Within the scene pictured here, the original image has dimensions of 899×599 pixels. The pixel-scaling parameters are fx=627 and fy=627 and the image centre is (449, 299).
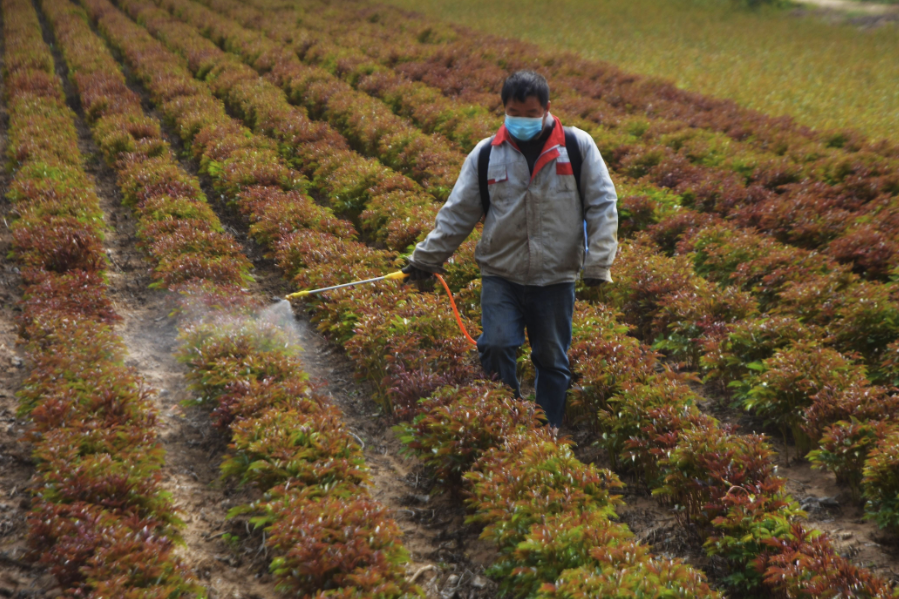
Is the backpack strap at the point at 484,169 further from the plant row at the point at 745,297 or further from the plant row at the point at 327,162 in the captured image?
the plant row at the point at 327,162

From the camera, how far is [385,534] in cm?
309

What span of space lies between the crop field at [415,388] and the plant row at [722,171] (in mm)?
50

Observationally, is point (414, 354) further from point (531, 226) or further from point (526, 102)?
point (526, 102)

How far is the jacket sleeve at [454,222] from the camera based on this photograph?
3967 millimetres

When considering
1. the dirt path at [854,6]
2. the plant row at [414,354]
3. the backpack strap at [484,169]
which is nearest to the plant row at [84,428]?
the plant row at [414,354]

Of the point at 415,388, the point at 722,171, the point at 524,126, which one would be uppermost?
the point at 524,126

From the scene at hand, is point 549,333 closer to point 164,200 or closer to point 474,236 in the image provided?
point 474,236

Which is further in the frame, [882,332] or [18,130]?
[18,130]

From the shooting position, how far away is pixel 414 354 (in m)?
4.86

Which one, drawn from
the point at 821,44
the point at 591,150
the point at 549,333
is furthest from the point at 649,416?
the point at 821,44

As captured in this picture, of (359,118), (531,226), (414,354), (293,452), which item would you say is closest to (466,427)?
(293,452)

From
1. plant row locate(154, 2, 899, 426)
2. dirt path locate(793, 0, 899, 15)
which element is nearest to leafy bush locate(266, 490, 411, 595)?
plant row locate(154, 2, 899, 426)

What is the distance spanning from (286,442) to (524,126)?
2.32 m

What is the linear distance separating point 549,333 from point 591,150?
45.5 inches
